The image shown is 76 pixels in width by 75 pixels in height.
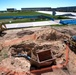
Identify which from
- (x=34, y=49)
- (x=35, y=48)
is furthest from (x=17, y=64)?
(x=35, y=48)

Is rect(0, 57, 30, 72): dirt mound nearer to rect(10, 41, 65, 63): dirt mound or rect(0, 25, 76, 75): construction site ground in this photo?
rect(0, 25, 76, 75): construction site ground

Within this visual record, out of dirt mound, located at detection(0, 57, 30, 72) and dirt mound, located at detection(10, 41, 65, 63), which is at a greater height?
dirt mound, located at detection(10, 41, 65, 63)

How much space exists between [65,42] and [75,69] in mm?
4646

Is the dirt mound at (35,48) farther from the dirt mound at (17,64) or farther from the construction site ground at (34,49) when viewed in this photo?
the dirt mound at (17,64)

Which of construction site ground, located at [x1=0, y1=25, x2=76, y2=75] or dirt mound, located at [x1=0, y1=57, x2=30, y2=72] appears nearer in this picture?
construction site ground, located at [x1=0, y1=25, x2=76, y2=75]

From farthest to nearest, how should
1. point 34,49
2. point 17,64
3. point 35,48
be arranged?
point 35,48
point 34,49
point 17,64

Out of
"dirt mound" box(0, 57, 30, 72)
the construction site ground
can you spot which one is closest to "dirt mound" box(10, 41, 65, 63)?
the construction site ground

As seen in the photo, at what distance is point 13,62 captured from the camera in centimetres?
1225

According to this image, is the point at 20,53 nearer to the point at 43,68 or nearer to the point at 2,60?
the point at 2,60

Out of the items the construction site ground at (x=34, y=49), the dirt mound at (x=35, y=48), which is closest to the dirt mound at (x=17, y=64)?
the construction site ground at (x=34, y=49)

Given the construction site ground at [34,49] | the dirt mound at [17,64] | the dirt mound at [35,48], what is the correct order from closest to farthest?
the construction site ground at [34,49] → the dirt mound at [17,64] → the dirt mound at [35,48]

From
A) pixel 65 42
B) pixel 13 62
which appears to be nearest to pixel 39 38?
pixel 65 42

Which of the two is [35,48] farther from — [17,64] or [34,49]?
[17,64]

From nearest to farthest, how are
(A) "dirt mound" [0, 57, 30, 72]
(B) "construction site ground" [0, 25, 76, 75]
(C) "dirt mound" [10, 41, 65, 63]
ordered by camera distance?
(B) "construction site ground" [0, 25, 76, 75], (A) "dirt mound" [0, 57, 30, 72], (C) "dirt mound" [10, 41, 65, 63]
